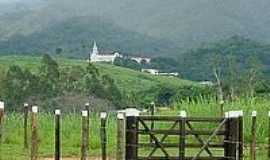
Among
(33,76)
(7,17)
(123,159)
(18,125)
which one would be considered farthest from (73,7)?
(123,159)

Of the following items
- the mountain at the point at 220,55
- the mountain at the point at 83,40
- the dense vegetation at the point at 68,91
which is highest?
the mountain at the point at 83,40

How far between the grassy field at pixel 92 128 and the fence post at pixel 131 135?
24.2 feet

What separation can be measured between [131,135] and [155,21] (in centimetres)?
16140

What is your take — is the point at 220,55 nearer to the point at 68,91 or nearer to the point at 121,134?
the point at 68,91

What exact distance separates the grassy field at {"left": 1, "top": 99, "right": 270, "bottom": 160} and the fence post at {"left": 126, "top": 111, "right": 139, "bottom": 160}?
738 centimetres

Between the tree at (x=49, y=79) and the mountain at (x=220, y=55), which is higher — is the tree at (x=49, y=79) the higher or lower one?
the lower one

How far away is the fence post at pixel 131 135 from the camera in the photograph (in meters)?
12.0

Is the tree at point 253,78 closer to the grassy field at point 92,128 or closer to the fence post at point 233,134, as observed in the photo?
the grassy field at point 92,128

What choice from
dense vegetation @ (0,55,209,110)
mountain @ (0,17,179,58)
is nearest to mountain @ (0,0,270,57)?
mountain @ (0,17,179,58)

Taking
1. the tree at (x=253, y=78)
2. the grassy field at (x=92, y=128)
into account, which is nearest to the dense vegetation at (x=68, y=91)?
the tree at (x=253, y=78)

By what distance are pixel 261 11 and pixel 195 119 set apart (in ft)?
531

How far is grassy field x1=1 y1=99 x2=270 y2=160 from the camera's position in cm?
2083

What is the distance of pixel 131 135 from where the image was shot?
1203 cm

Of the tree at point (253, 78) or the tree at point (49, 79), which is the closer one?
the tree at point (253, 78)
